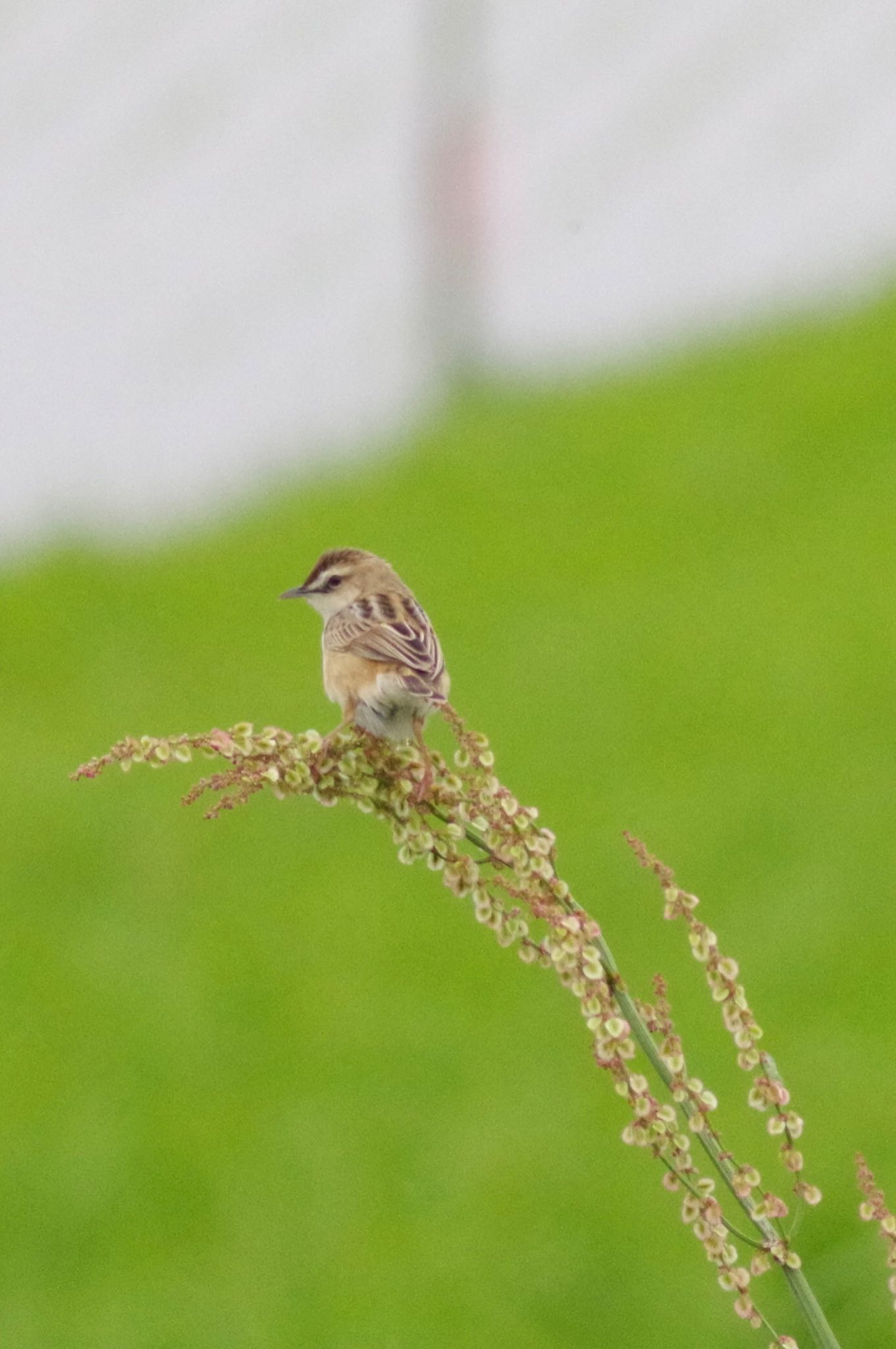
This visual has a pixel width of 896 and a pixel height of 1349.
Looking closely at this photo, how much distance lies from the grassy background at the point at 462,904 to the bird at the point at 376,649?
200cm

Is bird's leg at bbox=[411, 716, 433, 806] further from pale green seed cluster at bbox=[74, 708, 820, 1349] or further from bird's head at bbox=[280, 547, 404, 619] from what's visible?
bird's head at bbox=[280, 547, 404, 619]

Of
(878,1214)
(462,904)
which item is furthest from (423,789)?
(462,904)

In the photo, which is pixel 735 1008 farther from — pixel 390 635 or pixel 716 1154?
pixel 390 635

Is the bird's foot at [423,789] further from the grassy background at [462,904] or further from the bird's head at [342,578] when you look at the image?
the grassy background at [462,904]

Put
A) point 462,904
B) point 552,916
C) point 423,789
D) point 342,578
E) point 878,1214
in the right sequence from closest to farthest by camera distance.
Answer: point 552,916, point 878,1214, point 423,789, point 342,578, point 462,904

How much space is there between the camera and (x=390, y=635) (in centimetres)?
370

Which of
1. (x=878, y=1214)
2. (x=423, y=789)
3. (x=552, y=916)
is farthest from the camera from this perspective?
(x=423, y=789)

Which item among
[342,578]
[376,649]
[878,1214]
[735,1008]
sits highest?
[342,578]

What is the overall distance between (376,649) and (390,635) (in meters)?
0.06

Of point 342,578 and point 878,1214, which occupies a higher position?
point 342,578

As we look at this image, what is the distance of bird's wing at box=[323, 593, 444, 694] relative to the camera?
356 cm

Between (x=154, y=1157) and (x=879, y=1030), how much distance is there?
7.98ft

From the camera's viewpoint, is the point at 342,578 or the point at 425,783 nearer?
the point at 425,783

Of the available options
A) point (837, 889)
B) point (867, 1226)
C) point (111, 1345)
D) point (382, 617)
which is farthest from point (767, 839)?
point (382, 617)
